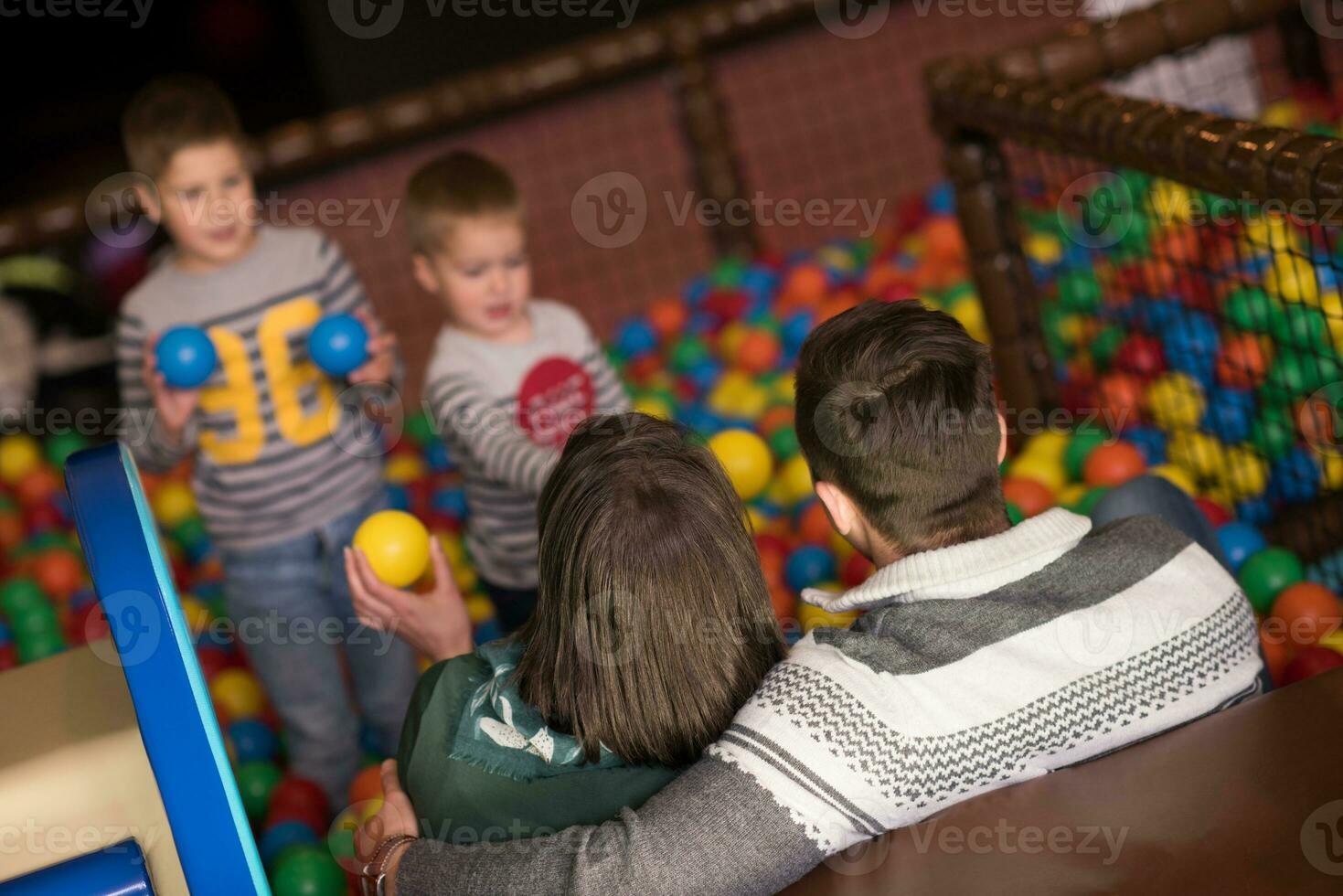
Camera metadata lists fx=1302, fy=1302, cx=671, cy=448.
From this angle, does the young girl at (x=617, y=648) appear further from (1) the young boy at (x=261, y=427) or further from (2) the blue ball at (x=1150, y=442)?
(2) the blue ball at (x=1150, y=442)

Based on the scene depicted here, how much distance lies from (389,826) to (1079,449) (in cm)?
141

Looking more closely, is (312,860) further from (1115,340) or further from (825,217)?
(825,217)

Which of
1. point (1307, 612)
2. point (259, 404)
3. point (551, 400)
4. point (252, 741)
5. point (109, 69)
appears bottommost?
point (1307, 612)

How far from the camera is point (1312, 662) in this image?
160 centimetres

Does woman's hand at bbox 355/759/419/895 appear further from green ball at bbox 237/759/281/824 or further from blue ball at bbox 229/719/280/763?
blue ball at bbox 229/719/280/763

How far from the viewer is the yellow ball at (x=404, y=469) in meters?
3.08

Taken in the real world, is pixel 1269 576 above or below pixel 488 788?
below

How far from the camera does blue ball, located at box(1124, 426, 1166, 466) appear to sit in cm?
229

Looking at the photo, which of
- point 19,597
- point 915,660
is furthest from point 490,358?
point 19,597

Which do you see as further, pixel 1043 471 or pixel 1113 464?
pixel 1043 471

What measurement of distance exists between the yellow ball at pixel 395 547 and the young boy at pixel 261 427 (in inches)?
13.7

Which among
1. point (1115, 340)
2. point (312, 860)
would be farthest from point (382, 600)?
point (1115, 340)

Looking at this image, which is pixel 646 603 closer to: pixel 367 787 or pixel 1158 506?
pixel 1158 506

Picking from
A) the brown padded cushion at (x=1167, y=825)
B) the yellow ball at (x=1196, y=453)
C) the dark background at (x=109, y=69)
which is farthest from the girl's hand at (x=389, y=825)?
the dark background at (x=109, y=69)
